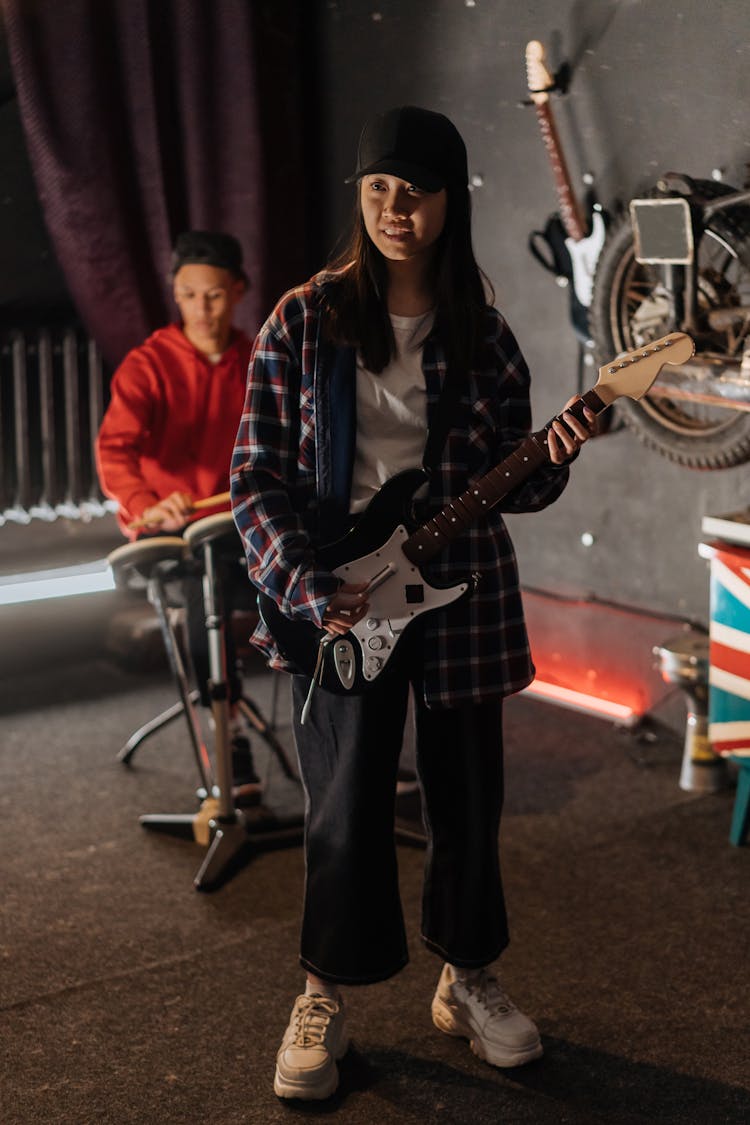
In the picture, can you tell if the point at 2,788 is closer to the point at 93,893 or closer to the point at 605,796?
the point at 93,893

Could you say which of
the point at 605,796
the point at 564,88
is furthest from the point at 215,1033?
the point at 564,88

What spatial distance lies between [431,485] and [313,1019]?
822mm

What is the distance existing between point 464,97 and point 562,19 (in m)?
0.42

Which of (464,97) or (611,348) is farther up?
(464,97)

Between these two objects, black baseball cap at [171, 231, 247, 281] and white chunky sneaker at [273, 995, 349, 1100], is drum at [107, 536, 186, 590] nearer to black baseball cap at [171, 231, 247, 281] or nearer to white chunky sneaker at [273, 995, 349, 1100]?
black baseball cap at [171, 231, 247, 281]

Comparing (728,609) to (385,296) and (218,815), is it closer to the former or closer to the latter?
(218,815)

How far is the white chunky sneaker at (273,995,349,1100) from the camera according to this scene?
77.5 inches

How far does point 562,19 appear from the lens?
3449 mm

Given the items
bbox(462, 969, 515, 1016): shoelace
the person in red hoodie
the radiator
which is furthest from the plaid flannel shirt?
the radiator

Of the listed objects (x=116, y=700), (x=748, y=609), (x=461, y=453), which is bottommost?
(x=116, y=700)

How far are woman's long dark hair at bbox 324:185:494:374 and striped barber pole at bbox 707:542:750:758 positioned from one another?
1125mm

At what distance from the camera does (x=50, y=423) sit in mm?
4160

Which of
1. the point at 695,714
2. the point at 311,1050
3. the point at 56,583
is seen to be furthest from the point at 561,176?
the point at 311,1050

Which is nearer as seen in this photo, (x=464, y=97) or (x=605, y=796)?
(x=605, y=796)
